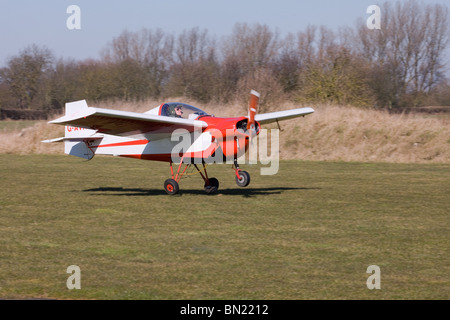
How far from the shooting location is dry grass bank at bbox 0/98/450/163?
1025 inches

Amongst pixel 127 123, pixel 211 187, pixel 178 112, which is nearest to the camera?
pixel 127 123

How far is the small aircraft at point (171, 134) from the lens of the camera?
1259cm

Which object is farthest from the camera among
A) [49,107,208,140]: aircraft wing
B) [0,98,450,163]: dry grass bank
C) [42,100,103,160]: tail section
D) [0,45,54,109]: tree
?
[0,45,54,109]: tree

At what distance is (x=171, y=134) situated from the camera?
13.6 metres

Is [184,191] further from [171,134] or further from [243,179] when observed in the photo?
[171,134]

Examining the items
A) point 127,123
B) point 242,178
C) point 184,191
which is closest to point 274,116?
point 242,178

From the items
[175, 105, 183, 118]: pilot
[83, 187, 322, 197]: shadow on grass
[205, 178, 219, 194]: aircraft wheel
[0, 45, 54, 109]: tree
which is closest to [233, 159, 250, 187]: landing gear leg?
[83, 187, 322, 197]: shadow on grass

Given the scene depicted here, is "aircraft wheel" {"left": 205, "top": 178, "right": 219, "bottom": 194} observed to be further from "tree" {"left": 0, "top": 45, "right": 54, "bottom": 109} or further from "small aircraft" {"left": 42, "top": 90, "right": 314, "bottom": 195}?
"tree" {"left": 0, "top": 45, "right": 54, "bottom": 109}

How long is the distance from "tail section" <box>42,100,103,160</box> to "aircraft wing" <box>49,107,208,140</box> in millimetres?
1143

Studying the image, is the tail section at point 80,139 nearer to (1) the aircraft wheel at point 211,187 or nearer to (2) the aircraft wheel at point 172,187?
(2) the aircraft wheel at point 172,187

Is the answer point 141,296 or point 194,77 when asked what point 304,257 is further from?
point 194,77

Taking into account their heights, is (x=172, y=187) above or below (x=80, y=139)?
below

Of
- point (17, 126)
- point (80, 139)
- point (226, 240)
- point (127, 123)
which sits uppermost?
point (17, 126)

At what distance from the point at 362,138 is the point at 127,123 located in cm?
1712
